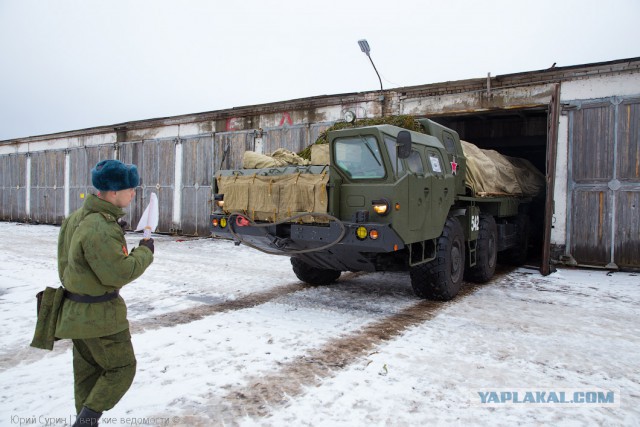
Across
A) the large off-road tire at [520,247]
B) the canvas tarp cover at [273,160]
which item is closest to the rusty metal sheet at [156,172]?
the canvas tarp cover at [273,160]

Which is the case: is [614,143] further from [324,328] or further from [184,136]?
[184,136]

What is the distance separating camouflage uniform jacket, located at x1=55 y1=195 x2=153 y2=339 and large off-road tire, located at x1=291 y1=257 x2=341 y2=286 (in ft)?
15.8

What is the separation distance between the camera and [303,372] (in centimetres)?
375

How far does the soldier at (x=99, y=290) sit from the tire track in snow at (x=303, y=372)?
827 millimetres

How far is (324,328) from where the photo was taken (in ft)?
16.5

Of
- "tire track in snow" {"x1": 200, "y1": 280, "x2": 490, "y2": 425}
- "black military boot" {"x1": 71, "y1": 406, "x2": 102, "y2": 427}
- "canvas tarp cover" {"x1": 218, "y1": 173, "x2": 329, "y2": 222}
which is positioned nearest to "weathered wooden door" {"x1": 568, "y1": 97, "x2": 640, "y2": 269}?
"tire track in snow" {"x1": 200, "y1": 280, "x2": 490, "y2": 425}

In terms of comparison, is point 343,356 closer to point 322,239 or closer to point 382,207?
point 322,239

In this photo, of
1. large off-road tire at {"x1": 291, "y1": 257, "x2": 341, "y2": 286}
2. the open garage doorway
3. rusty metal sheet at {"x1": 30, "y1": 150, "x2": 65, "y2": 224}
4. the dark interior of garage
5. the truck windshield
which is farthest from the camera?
rusty metal sheet at {"x1": 30, "y1": 150, "x2": 65, "y2": 224}

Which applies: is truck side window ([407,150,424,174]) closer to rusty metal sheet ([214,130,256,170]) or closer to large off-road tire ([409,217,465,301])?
large off-road tire ([409,217,465,301])

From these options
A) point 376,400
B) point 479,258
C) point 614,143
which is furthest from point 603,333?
point 614,143

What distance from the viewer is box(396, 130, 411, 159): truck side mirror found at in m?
5.26

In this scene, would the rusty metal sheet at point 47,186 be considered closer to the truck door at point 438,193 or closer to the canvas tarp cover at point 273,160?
the canvas tarp cover at point 273,160

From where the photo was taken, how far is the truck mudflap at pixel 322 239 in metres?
5.05

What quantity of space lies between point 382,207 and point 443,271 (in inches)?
65.1
